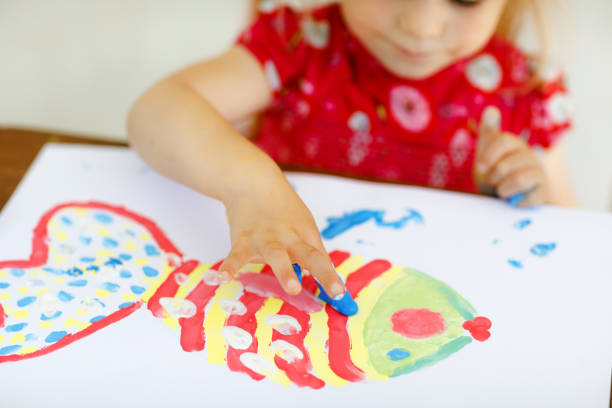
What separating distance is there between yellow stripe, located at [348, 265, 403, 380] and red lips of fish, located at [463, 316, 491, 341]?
0.19ft

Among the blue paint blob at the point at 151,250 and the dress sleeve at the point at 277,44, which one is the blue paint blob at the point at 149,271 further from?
the dress sleeve at the point at 277,44

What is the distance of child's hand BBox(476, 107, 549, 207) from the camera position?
529mm

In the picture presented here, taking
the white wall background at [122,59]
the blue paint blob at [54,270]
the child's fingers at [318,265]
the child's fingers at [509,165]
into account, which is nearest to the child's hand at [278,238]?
the child's fingers at [318,265]

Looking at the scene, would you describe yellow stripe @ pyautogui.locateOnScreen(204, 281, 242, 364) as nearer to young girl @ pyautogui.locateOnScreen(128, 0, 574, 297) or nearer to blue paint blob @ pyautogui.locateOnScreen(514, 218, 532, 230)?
young girl @ pyautogui.locateOnScreen(128, 0, 574, 297)

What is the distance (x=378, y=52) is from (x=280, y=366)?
0.37 m

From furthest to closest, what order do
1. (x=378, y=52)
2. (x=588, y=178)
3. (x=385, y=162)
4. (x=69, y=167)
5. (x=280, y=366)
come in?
(x=588, y=178) < (x=385, y=162) < (x=378, y=52) < (x=69, y=167) < (x=280, y=366)

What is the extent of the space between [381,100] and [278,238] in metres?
0.35

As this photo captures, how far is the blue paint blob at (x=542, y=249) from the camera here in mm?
462

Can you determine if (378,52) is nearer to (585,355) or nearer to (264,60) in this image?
(264,60)

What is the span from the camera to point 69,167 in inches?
20.5

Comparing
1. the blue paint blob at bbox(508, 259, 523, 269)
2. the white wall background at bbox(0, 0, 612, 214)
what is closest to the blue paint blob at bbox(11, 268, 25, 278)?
the blue paint blob at bbox(508, 259, 523, 269)

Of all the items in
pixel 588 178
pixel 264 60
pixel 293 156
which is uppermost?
pixel 264 60

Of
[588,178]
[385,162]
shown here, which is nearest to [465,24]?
[385,162]

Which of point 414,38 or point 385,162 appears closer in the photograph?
point 414,38
